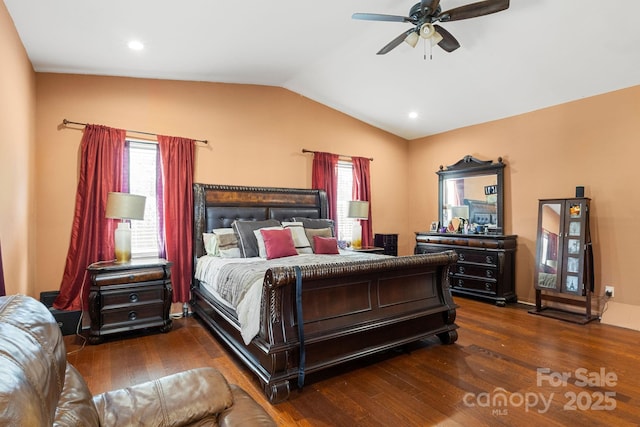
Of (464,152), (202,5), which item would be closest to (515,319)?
(464,152)

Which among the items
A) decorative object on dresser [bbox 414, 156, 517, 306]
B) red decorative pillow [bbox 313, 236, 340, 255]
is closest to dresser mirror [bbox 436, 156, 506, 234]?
decorative object on dresser [bbox 414, 156, 517, 306]

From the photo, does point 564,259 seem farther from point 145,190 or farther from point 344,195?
point 145,190

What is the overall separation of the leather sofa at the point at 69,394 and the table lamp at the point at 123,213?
8.92 feet

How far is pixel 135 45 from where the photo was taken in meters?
3.31

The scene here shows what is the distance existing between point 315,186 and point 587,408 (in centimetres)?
409

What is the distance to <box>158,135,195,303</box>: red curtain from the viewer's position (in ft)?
13.9

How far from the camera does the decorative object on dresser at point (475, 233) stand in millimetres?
4902

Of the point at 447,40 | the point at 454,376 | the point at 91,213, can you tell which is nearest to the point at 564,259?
the point at 454,376

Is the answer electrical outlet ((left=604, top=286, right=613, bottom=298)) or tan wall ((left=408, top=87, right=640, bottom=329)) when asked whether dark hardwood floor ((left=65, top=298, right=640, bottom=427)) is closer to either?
electrical outlet ((left=604, top=286, right=613, bottom=298))

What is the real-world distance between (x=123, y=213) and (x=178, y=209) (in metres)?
0.75

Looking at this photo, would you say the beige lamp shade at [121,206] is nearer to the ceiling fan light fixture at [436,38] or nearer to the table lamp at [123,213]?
the table lamp at [123,213]

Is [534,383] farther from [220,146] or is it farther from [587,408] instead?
[220,146]

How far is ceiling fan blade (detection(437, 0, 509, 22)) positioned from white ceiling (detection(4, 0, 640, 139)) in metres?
0.57

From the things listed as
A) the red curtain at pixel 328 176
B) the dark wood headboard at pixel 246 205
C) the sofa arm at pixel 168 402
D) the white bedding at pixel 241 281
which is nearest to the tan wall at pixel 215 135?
the red curtain at pixel 328 176
